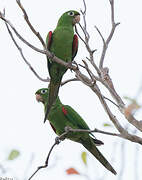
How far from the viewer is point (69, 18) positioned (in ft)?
18.6

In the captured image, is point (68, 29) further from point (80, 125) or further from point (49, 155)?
point (49, 155)

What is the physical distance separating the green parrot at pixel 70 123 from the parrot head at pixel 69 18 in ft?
3.59

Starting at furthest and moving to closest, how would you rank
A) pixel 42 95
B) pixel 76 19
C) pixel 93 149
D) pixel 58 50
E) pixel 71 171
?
→ pixel 76 19, pixel 42 95, pixel 58 50, pixel 93 149, pixel 71 171

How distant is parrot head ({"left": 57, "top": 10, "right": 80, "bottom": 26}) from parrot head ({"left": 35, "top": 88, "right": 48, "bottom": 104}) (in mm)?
1023

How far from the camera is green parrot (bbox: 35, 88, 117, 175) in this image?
5012 millimetres

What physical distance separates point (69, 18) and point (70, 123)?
159 cm

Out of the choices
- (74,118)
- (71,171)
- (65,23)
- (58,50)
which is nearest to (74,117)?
(74,118)

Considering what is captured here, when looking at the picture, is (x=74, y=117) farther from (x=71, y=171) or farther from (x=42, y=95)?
(x=71, y=171)

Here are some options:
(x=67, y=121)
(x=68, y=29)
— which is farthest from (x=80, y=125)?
(x=68, y=29)

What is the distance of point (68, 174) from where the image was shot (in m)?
2.88

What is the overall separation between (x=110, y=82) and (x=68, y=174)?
157 centimetres

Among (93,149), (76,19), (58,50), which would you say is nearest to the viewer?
(93,149)

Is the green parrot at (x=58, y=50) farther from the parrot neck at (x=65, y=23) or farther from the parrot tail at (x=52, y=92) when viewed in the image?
the parrot neck at (x=65, y=23)

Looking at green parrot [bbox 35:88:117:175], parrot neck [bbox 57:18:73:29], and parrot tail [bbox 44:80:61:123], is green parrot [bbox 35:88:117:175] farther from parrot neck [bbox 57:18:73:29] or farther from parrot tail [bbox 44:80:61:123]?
parrot neck [bbox 57:18:73:29]
